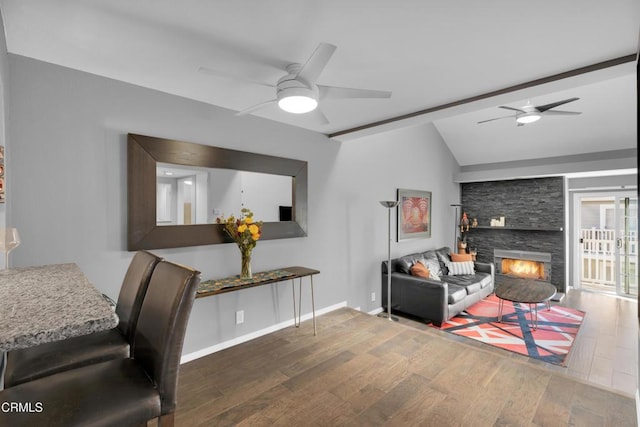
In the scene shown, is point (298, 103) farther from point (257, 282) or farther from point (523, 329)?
point (523, 329)

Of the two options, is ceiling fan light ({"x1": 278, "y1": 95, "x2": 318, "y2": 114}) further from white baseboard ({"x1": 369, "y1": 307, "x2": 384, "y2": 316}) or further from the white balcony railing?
the white balcony railing

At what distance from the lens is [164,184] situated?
2.62 meters

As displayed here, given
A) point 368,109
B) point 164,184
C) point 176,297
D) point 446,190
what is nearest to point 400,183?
point 446,190

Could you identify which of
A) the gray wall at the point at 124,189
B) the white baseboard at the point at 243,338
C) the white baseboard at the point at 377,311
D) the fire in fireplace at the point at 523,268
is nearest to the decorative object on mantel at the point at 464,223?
the fire in fireplace at the point at 523,268

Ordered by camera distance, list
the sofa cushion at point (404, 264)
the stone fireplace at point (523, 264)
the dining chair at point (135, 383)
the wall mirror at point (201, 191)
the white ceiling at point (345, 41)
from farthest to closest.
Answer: the stone fireplace at point (523, 264) < the sofa cushion at point (404, 264) < the wall mirror at point (201, 191) < the white ceiling at point (345, 41) < the dining chair at point (135, 383)

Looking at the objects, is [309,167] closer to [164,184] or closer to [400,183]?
[164,184]

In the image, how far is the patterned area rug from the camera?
3.74 m

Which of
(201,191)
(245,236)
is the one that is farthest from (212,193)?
(245,236)

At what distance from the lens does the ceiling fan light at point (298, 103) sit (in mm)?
1995

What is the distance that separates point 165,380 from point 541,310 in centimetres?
593

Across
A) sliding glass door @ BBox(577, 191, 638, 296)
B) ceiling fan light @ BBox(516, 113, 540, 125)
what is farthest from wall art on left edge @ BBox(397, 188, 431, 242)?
sliding glass door @ BBox(577, 191, 638, 296)

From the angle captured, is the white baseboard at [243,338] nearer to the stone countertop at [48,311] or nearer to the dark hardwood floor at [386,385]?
the dark hardwood floor at [386,385]

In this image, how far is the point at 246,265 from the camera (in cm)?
294

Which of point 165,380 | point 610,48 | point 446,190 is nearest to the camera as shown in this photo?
point 165,380
